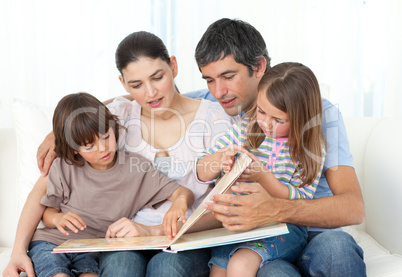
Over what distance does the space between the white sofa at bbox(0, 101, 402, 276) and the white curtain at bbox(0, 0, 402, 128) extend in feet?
3.67

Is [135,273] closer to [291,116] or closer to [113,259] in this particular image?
[113,259]

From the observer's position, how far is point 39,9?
318 cm

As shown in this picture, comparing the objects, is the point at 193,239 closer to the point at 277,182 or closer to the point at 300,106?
the point at 277,182

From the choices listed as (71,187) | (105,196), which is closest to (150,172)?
(105,196)

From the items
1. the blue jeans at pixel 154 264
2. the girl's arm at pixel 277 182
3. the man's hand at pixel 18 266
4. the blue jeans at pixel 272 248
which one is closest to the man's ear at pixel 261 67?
the girl's arm at pixel 277 182

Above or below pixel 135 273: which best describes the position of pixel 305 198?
above

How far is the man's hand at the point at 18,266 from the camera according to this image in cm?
161

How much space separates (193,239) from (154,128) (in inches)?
27.5

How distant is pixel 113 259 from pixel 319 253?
673mm

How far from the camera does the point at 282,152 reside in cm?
170

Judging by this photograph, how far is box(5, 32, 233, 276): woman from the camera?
168cm

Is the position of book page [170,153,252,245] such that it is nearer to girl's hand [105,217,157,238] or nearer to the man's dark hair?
girl's hand [105,217,157,238]

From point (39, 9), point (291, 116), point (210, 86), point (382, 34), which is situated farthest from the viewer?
point (382, 34)

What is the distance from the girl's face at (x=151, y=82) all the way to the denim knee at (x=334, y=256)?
81 centimetres
